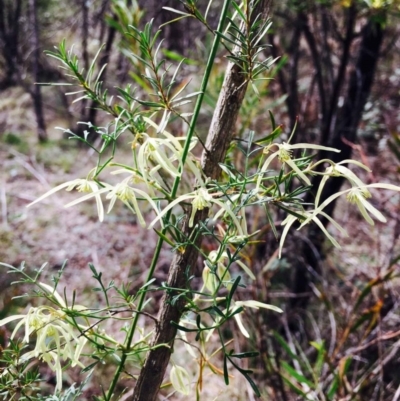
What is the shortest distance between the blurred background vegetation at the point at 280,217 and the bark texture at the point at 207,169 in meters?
0.06

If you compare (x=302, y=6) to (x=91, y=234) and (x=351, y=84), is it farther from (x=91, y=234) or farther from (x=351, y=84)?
(x=91, y=234)

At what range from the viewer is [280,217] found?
1636mm

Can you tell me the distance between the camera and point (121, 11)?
0.95 metres

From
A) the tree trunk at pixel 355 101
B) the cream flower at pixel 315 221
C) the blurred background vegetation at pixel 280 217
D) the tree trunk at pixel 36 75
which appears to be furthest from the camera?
the tree trunk at pixel 36 75

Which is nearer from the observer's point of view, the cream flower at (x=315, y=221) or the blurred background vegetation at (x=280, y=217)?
the cream flower at (x=315, y=221)

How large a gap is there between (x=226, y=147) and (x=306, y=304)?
147cm

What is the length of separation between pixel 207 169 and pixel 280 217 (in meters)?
1.26

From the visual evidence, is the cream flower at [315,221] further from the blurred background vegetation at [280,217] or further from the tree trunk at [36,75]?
the tree trunk at [36,75]

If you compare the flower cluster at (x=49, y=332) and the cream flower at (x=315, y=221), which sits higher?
the cream flower at (x=315, y=221)

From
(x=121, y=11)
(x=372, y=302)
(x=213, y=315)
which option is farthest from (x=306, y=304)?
(x=213, y=315)

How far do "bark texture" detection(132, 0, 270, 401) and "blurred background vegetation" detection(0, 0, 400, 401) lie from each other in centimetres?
6

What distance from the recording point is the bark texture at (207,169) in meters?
0.41

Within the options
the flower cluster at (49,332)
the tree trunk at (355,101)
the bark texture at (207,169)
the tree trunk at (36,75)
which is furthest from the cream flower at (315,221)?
the tree trunk at (36,75)

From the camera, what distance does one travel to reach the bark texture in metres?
0.41
